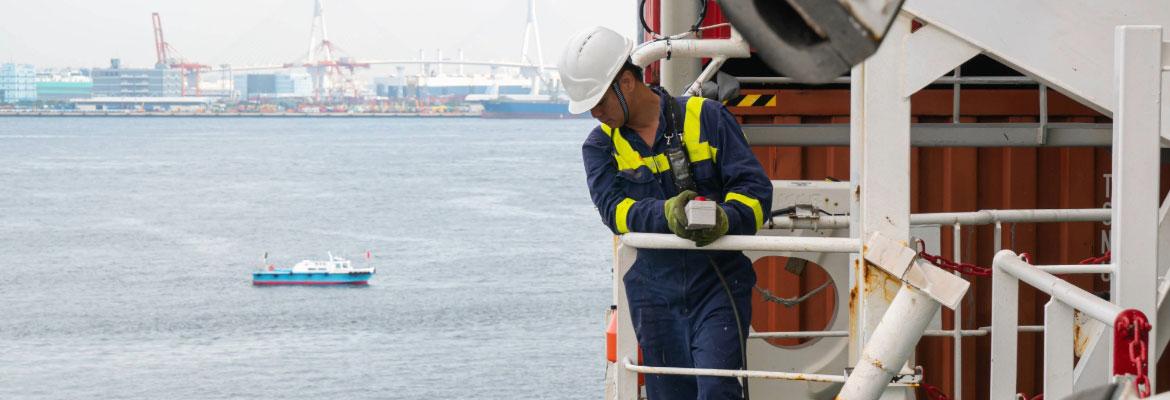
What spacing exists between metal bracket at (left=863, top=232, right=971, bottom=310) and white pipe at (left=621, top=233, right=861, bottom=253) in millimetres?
89

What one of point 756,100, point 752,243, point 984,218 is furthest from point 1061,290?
point 756,100

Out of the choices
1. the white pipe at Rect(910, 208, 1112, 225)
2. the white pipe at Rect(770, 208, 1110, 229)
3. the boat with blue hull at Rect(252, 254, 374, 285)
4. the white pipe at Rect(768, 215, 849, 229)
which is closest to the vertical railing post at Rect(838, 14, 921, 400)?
the white pipe at Rect(910, 208, 1112, 225)

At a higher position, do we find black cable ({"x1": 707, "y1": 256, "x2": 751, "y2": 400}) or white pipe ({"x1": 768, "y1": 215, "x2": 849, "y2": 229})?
white pipe ({"x1": 768, "y1": 215, "x2": 849, "y2": 229})

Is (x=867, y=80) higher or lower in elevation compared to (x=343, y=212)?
higher

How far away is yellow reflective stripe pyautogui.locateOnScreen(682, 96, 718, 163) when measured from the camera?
4.54 metres

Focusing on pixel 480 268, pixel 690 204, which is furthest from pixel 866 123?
pixel 480 268

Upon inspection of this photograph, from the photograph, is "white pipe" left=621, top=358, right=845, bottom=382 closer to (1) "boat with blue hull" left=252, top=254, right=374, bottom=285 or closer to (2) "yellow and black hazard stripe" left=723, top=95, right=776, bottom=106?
(2) "yellow and black hazard stripe" left=723, top=95, right=776, bottom=106

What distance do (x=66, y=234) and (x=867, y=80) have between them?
88.8 metres

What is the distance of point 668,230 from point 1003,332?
966 millimetres

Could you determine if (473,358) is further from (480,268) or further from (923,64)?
(923,64)

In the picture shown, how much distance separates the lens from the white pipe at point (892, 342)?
3902mm

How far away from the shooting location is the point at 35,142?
7781 inches

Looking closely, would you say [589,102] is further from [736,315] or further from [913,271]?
[913,271]

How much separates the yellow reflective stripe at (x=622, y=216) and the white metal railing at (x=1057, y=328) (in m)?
1.09
